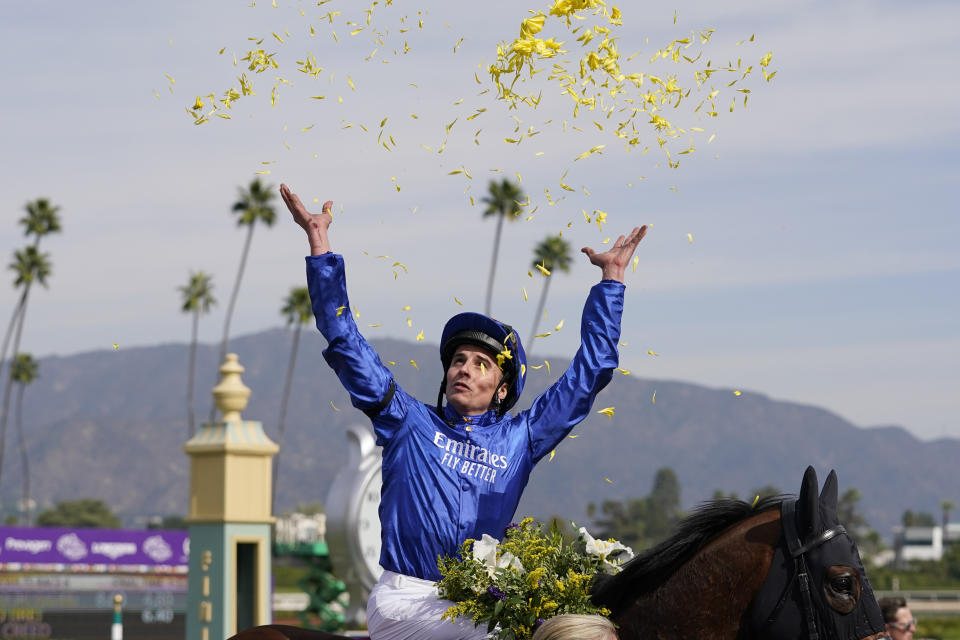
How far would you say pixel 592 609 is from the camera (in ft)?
15.1

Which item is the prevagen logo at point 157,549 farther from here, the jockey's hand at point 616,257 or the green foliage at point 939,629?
the jockey's hand at point 616,257

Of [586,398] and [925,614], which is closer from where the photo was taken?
[586,398]

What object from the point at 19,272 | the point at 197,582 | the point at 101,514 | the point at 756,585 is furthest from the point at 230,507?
the point at 101,514

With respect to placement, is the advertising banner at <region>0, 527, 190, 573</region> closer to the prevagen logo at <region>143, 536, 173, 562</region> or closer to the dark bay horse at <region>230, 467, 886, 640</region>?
the prevagen logo at <region>143, 536, 173, 562</region>

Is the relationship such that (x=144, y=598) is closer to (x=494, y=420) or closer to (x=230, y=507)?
(x=230, y=507)

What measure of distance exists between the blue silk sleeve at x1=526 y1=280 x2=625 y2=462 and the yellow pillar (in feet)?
37.2

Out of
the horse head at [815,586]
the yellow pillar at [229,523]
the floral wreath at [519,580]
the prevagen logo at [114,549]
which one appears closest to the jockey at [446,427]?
the floral wreath at [519,580]

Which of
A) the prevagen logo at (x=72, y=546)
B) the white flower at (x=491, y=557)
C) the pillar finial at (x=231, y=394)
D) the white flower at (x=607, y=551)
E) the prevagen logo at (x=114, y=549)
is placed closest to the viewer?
→ the white flower at (x=491, y=557)

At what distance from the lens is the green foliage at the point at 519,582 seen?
4566 mm

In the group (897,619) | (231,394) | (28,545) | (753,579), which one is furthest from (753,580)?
(28,545)

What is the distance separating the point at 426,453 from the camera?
16.5ft

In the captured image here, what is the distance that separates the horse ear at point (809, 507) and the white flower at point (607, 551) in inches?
27.6

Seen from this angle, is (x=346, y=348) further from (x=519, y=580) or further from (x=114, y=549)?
(x=114, y=549)

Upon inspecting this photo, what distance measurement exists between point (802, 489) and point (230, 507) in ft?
41.1
